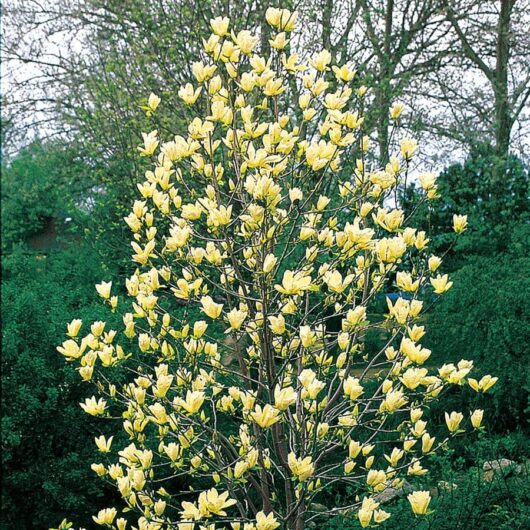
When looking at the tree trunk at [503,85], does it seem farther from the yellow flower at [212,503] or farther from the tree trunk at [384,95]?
the yellow flower at [212,503]

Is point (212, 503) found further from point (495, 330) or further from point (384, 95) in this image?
point (384, 95)

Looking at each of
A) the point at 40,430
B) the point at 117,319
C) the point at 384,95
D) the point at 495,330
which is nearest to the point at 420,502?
the point at 40,430

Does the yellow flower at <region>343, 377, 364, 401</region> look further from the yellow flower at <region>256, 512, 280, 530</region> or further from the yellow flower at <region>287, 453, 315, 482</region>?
the yellow flower at <region>256, 512, 280, 530</region>

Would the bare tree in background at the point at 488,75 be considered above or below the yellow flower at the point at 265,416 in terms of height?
above

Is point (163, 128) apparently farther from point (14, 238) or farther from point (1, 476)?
point (14, 238)

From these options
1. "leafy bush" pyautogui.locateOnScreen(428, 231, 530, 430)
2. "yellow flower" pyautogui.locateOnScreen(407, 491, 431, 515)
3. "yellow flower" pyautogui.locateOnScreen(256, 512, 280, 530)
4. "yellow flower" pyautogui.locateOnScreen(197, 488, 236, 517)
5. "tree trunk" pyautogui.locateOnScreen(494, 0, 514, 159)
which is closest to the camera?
"yellow flower" pyautogui.locateOnScreen(197, 488, 236, 517)

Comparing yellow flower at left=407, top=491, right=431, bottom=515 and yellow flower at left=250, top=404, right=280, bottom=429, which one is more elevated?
yellow flower at left=250, top=404, right=280, bottom=429

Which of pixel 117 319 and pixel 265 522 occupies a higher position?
pixel 117 319

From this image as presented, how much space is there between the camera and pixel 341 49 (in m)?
7.21

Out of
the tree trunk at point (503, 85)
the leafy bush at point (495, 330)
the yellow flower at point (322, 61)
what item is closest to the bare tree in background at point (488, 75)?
the tree trunk at point (503, 85)

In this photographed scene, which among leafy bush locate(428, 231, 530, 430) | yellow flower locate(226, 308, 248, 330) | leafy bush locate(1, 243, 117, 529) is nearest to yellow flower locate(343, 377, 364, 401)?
yellow flower locate(226, 308, 248, 330)

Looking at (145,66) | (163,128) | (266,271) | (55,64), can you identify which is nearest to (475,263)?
(163,128)

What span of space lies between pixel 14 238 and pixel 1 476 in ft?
31.2

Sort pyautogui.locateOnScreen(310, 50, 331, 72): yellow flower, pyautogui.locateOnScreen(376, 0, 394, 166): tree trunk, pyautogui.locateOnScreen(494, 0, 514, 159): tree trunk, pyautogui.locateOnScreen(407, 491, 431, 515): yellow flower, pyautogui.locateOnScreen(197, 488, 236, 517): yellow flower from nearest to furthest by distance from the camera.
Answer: pyautogui.locateOnScreen(197, 488, 236, 517): yellow flower
pyautogui.locateOnScreen(407, 491, 431, 515): yellow flower
pyautogui.locateOnScreen(310, 50, 331, 72): yellow flower
pyautogui.locateOnScreen(376, 0, 394, 166): tree trunk
pyautogui.locateOnScreen(494, 0, 514, 159): tree trunk
